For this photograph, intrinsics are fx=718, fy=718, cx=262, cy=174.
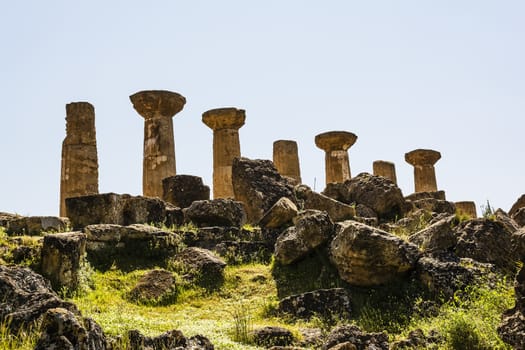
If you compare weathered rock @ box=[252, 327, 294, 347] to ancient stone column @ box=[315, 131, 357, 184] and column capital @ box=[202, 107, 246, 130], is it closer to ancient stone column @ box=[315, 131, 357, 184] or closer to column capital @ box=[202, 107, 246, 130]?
column capital @ box=[202, 107, 246, 130]

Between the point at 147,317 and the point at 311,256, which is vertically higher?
the point at 311,256

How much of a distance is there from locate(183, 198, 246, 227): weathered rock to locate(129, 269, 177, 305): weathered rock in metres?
Answer: 3.06

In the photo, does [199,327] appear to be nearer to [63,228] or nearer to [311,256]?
[311,256]

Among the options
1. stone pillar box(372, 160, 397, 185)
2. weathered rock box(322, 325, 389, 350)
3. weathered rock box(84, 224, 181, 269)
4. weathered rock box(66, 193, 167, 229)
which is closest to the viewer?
weathered rock box(322, 325, 389, 350)

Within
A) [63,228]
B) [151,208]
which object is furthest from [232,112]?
[63,228]

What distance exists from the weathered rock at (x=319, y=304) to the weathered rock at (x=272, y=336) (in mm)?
1631

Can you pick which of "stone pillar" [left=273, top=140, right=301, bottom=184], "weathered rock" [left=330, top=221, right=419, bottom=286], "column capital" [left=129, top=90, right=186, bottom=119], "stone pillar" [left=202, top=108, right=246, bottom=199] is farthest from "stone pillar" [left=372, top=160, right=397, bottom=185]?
"weathered rock" [left=330, top=221, right=419, bottom=286]

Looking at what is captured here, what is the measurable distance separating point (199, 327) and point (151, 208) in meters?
5.64

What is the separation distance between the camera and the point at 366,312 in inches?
422

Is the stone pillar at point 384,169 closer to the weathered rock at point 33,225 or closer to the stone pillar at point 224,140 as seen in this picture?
the stone pillar at point 224,140

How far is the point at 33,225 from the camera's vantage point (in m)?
13.7

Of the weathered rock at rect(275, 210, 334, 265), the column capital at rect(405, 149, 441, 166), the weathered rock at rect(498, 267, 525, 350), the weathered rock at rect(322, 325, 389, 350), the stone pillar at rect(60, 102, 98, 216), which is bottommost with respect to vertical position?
the weathered rock at rect(322, 325, 389, 350)

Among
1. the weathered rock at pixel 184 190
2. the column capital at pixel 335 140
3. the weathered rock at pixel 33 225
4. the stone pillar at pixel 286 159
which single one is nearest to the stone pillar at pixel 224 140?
the stone pillar at pixel 286 159

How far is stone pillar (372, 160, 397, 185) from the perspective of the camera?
2847cm
